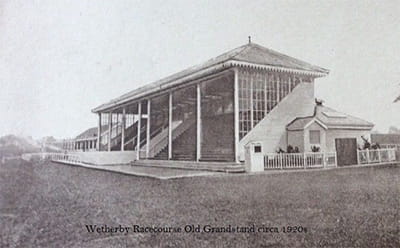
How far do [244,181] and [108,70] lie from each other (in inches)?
47.7

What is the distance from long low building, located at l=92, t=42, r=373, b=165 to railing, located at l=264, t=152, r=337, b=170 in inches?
2.4

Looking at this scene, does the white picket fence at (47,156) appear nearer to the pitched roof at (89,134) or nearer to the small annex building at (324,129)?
the pitched roof at (89,134)

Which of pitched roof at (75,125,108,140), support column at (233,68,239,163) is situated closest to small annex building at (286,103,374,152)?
support column at (233,68,239,163)

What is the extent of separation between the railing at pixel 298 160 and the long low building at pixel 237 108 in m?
0.06

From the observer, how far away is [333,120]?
1944 millimetres

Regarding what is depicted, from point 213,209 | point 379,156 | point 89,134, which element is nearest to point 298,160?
point 379,156

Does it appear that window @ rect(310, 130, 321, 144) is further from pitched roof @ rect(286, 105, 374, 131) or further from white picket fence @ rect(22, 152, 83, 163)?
white picket fence @ rect(22, 152, 83, 163)

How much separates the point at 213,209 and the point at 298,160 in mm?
883

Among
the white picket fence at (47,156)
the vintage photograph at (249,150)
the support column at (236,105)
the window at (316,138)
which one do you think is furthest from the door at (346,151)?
the white picket fence at (47,156)

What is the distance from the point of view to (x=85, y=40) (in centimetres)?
210

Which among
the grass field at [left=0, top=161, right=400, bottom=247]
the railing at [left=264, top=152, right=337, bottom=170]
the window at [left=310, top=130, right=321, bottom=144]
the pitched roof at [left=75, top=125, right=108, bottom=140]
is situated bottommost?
the grass field at [left=0, top=161, right=400, bottom=247]

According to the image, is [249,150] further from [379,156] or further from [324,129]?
[379,156]

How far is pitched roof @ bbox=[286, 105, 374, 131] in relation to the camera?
5.83 ft

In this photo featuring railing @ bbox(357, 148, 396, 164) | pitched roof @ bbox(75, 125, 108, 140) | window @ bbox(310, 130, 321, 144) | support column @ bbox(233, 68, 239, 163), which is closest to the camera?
railing @ bbox(357, 148, 396, 164)
